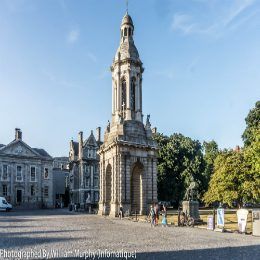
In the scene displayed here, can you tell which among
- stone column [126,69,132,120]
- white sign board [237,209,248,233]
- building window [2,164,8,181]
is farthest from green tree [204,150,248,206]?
building window [2,164,8,181]

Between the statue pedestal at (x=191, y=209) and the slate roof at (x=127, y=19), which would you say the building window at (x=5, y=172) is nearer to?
the slate roof at (x=127, y=19)

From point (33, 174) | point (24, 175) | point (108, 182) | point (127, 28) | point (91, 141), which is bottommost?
point (108, 182)

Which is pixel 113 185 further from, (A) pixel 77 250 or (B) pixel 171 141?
(A) pixel 77 250

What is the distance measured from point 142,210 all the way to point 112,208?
3442mm

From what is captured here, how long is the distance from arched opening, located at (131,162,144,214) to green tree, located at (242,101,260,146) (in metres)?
15.5

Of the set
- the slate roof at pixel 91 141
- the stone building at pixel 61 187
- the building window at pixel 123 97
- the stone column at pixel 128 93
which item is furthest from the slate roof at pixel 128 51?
the stone building at pixel 61 187

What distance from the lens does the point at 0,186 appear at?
6800 cm

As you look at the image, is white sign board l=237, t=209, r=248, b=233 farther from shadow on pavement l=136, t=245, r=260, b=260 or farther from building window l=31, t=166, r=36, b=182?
building window l=31, t=166, r=36, b=182

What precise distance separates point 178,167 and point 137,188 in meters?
18.4

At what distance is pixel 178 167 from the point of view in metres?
60.8

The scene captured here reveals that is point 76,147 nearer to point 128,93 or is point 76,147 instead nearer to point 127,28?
point 128,93

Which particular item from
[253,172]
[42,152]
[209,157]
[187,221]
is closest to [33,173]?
[42,152]

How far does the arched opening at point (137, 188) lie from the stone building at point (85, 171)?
112 ft

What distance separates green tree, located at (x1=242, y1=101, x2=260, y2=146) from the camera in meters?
49.2
